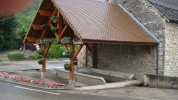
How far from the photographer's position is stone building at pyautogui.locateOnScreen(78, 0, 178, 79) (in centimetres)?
1521

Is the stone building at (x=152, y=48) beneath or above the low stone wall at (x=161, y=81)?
above

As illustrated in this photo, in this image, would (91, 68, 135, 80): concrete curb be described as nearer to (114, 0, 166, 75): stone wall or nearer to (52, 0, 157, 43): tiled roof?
(114, 0, 166, 75): stone wall

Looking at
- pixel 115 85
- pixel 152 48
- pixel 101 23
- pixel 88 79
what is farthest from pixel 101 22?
pixel 115 85

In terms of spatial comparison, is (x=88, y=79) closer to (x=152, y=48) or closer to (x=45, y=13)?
(x=152, y=48)

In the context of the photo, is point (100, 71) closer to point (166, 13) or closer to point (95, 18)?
point (95, 18)

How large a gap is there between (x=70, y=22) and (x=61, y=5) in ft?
5.15

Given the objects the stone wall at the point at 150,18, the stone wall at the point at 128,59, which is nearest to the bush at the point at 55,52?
the stone wall at the point at 128,59

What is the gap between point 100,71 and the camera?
58.2 feet

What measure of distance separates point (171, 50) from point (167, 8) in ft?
8.11

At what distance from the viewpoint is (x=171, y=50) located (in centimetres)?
1555

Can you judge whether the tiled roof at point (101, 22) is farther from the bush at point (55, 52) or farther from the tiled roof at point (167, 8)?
the bush at point (55, 52)

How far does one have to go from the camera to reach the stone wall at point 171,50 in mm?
15273

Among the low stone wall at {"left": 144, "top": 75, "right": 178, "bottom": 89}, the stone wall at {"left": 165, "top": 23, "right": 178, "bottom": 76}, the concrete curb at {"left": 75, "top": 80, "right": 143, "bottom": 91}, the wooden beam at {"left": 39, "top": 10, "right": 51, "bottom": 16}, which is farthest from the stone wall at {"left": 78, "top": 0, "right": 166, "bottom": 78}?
the wooden beam at {"left": 39, "top": 10, "right": 51, "bottom": 16}

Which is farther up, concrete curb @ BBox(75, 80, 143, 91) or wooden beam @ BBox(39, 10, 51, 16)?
wooden beam @ BBox(39, 10, 51, 16)
